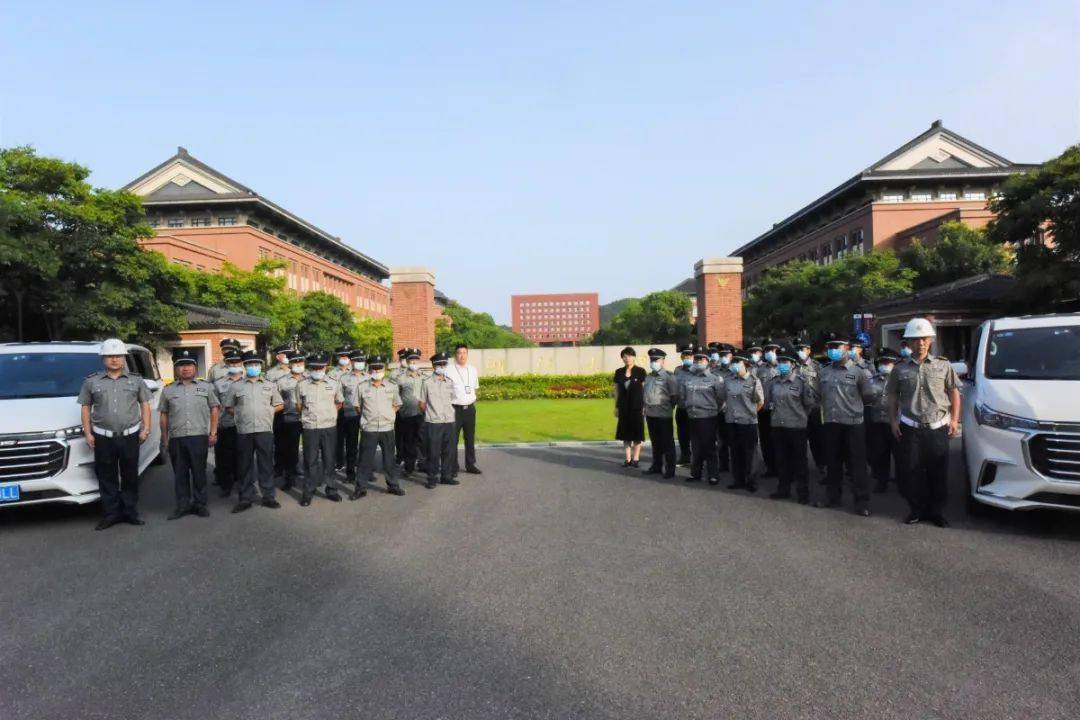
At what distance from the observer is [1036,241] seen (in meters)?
20.1

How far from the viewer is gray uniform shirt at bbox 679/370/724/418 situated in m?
8.22

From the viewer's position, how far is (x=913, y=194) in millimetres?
46562

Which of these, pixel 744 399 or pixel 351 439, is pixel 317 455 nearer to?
pixel 351 439

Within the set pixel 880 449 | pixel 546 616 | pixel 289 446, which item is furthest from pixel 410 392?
pixel 880 449

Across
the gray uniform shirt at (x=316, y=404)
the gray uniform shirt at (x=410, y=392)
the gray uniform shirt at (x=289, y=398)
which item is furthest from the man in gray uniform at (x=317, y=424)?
the gray uniform shirt at (x=410, y=392)

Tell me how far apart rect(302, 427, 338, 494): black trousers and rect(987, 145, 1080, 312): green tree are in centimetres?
1876

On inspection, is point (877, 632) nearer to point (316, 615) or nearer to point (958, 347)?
point (316, 615)

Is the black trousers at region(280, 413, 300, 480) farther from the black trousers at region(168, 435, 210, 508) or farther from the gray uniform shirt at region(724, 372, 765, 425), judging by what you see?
the gray uniform shirt at region(724, 372, 765, 425)

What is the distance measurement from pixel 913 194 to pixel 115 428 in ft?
168

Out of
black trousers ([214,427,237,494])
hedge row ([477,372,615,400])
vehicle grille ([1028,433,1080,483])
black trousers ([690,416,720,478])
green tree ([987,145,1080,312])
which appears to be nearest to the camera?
vehicle grille ([1028,433,1080,483])

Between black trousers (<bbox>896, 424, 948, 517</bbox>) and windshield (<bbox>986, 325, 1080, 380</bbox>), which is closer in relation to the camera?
black trousers (<bbox>896, 424, 948, 517</bbox>)

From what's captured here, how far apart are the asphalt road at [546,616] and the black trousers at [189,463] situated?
0.43 meters

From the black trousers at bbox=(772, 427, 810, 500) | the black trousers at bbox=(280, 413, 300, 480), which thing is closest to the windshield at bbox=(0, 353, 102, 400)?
the black trousers at bbox=(280, 413, 300, 480)

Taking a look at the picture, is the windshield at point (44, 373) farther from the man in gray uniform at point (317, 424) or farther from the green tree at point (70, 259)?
the green tree at point (70, 259)
